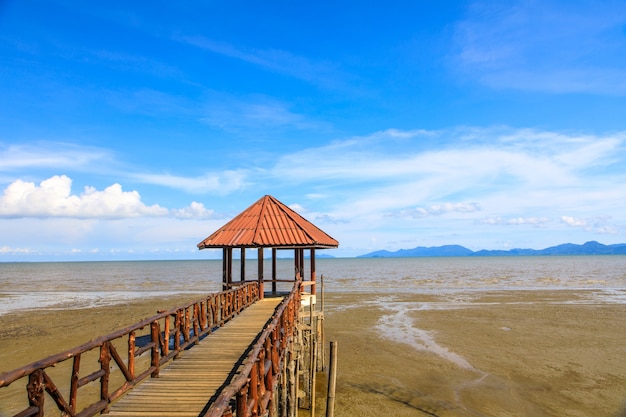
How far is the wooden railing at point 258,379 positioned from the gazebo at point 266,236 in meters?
6.63

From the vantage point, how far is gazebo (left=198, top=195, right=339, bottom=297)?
54.6 feet

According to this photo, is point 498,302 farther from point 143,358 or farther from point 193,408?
point 193,408

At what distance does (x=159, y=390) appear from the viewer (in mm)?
6984

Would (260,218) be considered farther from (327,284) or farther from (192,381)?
(327,284)

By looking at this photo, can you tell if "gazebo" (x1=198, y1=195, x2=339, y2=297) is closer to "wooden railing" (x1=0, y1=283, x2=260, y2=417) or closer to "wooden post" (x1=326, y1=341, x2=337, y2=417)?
"wooden railing" (x1=0, y1=283, x2=260, y2=417)

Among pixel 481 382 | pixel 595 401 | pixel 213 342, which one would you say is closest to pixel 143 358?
pixel 213 342

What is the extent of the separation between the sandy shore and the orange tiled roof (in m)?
5.01

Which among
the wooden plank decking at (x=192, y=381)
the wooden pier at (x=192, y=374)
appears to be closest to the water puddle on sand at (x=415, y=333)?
the wooden pier at (x=192, y=374)

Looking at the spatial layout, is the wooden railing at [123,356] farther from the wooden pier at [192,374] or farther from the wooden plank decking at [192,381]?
the wooden plank decking at [192,381]

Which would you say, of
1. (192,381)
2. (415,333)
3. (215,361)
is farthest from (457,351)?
(192,381)

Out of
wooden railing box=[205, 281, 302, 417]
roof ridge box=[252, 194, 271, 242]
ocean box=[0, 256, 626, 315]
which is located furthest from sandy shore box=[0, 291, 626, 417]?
ocean box=[0, 256, 626, 315]

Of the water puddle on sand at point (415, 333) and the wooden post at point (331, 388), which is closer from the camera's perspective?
the wooden post at point (331, 388)

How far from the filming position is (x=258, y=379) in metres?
6.19

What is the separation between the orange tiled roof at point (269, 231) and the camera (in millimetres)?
16641
